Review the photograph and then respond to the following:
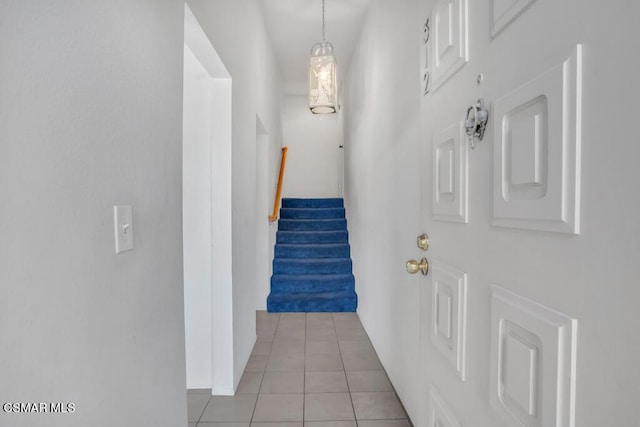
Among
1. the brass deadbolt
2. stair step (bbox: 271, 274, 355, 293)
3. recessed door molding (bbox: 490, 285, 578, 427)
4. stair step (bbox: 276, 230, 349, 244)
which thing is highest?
the brass deadbolt

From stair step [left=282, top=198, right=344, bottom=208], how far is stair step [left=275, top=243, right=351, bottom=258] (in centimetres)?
125

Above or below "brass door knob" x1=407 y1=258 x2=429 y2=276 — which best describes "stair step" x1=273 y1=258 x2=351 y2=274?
below

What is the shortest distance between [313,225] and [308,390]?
295 centimetres

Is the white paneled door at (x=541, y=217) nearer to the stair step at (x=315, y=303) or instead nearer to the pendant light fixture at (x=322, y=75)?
the pendant light fixture at (x=322, y=75)

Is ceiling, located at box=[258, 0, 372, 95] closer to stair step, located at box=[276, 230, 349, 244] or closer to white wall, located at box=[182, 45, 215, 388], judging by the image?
white wall, located at box=[182, 45, 215, 388]

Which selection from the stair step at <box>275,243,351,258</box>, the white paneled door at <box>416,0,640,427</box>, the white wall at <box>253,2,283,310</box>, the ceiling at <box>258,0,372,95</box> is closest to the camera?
the white paneled door at <box>416,0,640,427</box>

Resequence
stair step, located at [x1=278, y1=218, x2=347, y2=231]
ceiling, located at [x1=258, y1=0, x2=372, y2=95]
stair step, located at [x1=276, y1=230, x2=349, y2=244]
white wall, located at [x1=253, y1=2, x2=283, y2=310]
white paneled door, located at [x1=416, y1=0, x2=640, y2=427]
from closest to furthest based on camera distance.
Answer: white paneled door, located at [x1=416, y1=0, x2=640, y2=427] → ceiling, located at [x1=258, y1=0, x2=372, y2=95] → white wall, located at [x1=253, y1=2, x2=283, y2=310] → stair step, located at [x1=276, y1=230, x2=349, y2=244] → stair step, located at [x1=278, y1=218, x2=347, y2=231]

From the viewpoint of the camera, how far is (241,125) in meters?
2.29

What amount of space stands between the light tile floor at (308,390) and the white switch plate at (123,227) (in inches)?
54.9

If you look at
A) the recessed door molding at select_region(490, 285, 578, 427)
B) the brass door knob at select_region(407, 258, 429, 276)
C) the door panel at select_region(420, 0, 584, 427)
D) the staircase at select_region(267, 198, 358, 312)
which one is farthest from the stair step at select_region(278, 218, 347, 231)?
the recessed door molding at select_region(490, 285, 578, 427)

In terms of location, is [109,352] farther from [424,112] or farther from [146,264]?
[424,112]

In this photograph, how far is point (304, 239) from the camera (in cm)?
451

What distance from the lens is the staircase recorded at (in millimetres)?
3576

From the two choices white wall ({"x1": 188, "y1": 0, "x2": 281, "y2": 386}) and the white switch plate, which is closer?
the white switch plate
